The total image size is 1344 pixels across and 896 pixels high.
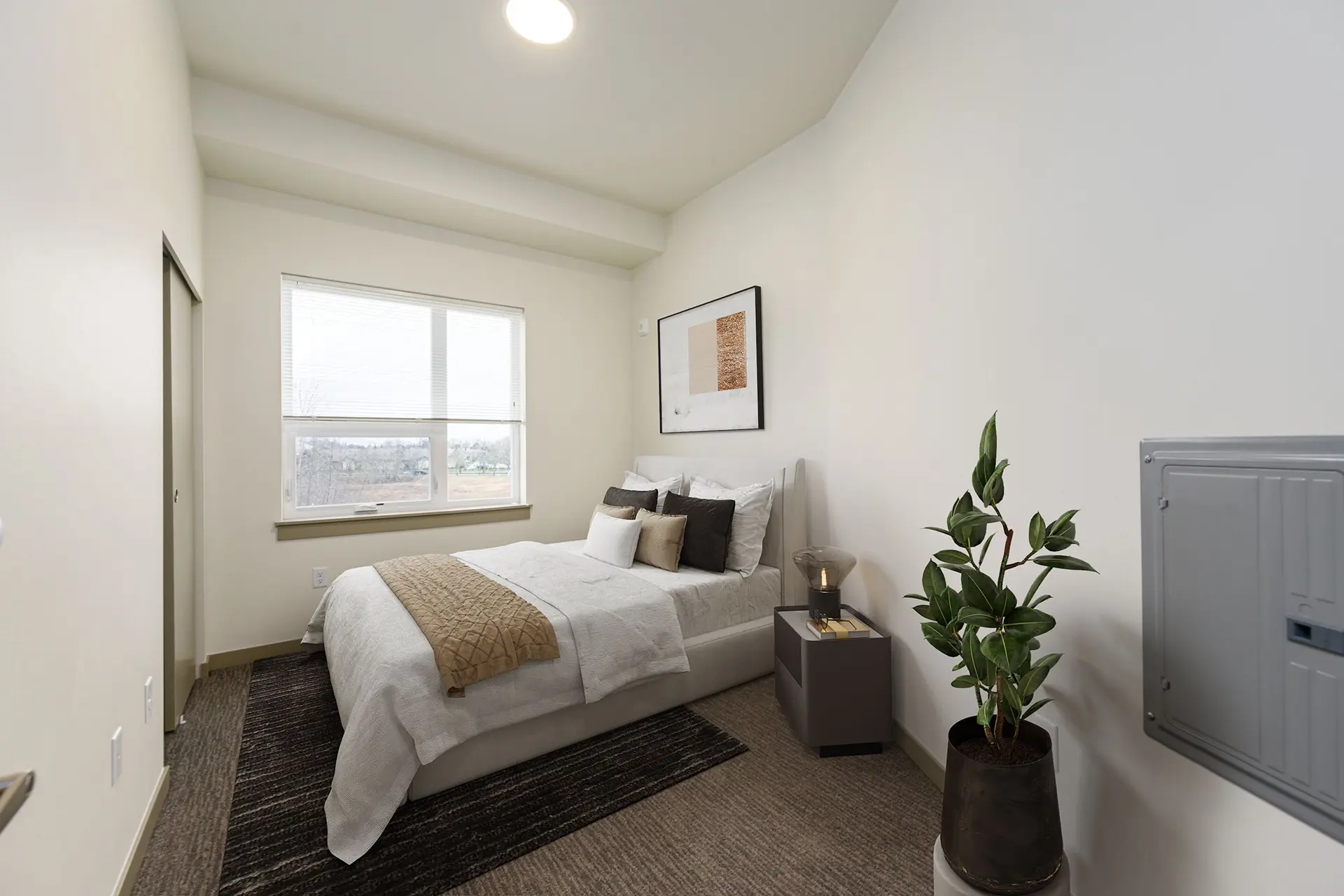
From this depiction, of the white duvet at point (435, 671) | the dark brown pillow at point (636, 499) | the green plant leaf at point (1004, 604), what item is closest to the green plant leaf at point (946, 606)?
the green plant leaf at point (1004, 604)

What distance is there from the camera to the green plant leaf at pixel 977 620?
49.7 inches

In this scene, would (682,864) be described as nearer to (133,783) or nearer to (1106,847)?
(1106,847)

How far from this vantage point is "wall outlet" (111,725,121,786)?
1.46 m

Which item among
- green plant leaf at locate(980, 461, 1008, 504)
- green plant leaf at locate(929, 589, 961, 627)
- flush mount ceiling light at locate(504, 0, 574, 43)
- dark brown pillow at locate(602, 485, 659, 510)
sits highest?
flush mount ceiling light at locate(504, 0, 574, 43)

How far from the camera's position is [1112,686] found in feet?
4.26

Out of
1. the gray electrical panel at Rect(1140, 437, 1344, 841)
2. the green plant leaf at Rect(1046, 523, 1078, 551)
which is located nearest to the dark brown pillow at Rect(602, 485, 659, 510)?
the green plant leaf at Rect(1046, 523, 1078, 551)

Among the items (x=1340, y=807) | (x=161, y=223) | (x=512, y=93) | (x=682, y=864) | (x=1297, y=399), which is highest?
(x=512, y=93)

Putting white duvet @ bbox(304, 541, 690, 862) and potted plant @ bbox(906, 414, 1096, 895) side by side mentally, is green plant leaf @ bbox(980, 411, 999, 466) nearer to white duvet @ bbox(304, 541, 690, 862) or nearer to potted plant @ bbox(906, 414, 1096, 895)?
potted plant @ bbox(906, 414, 1096, 895)

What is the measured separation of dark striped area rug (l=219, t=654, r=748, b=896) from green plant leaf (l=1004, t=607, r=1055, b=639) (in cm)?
134

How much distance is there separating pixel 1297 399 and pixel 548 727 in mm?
2316

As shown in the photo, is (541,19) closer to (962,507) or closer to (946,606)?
(962,507)

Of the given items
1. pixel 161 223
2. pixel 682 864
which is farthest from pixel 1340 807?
pixel 161 223

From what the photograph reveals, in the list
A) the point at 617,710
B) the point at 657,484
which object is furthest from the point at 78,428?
the point at 657,484

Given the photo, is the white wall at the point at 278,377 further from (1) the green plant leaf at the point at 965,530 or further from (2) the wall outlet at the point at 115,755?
(1) the green plant leaf at the point at 965,530
